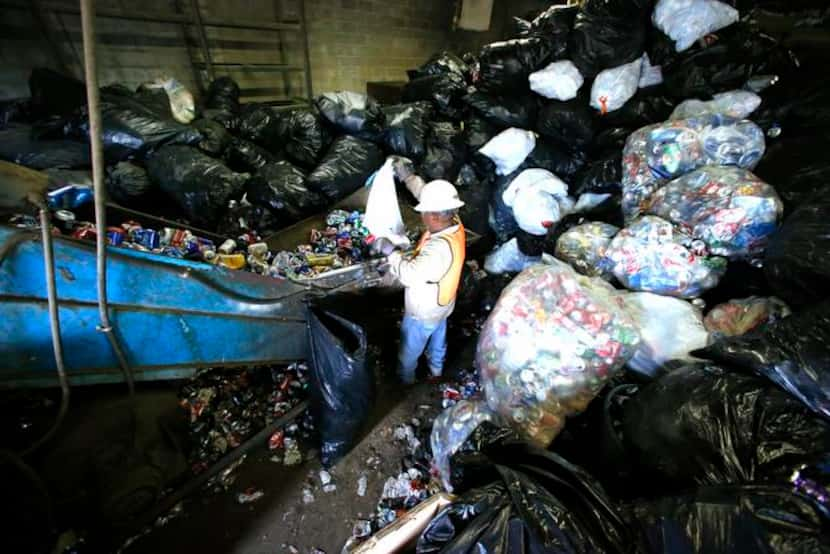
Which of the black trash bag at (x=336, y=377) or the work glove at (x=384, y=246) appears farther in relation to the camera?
the work glove at (x=384, y=246)

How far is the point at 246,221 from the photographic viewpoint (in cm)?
243

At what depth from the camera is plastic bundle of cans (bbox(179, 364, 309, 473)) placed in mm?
1857

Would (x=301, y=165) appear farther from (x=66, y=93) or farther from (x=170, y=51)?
(x=170, y=51)

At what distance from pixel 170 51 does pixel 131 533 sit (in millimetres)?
4065

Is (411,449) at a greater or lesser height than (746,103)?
lesser

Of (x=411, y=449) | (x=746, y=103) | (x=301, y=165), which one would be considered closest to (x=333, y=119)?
(x=301, y=165)

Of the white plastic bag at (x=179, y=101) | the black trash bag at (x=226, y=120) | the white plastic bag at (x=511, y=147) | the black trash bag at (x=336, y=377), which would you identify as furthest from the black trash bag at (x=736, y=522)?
the white plastic bag at (x=179, y=101)

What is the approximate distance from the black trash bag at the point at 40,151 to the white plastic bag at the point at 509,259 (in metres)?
2.73

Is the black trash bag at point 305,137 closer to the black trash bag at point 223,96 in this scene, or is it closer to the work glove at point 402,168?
the work glove at point 402,168

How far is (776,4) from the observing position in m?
2.83

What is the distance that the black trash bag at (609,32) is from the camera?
92.0 inches

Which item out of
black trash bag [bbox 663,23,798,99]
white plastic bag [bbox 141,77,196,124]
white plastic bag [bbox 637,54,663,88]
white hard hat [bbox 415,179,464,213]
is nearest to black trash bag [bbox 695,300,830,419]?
white hard hat [bbox 415,179,464,213]

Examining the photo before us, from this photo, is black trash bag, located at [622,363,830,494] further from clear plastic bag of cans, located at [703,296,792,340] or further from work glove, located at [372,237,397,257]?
work glove, located at [372,237,397,257]

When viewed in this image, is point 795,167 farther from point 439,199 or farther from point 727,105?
point 439,199
